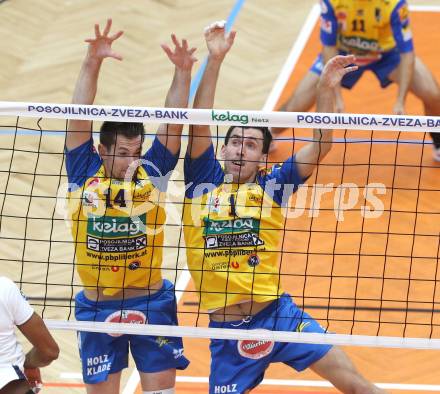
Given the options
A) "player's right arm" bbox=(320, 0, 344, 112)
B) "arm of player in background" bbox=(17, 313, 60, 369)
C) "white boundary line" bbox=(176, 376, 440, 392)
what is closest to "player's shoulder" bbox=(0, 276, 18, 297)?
"arm of player in background" bbox=(17, 313, 60, 369)

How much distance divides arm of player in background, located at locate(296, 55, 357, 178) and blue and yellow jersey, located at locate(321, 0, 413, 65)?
12.3 feet

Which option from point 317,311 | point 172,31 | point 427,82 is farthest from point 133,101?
point 317,311

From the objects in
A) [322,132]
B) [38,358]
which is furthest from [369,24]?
[38,358]

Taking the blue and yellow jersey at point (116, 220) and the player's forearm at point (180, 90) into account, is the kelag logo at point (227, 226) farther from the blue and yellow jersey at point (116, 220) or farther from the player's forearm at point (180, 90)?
the player's forearm at point (180, 90)

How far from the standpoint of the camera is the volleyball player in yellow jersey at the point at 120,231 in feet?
23.7

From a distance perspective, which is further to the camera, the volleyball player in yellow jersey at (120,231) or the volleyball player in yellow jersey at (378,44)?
the volleyball player in yellow jersey at (378,44)

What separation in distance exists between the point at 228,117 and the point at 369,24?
432 centimetres

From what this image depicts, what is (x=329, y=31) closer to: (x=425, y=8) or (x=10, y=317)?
(x=425, y=8)

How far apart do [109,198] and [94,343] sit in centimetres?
90

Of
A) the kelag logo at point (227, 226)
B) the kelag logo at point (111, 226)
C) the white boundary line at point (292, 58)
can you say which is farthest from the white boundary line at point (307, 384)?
the white boundary line at point (292, 58)

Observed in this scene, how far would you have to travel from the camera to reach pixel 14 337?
6195mm

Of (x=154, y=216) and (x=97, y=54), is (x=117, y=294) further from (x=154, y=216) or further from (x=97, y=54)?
(x=97, y=54)

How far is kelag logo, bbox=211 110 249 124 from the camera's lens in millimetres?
6977

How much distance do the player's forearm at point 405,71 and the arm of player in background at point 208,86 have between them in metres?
3.73
